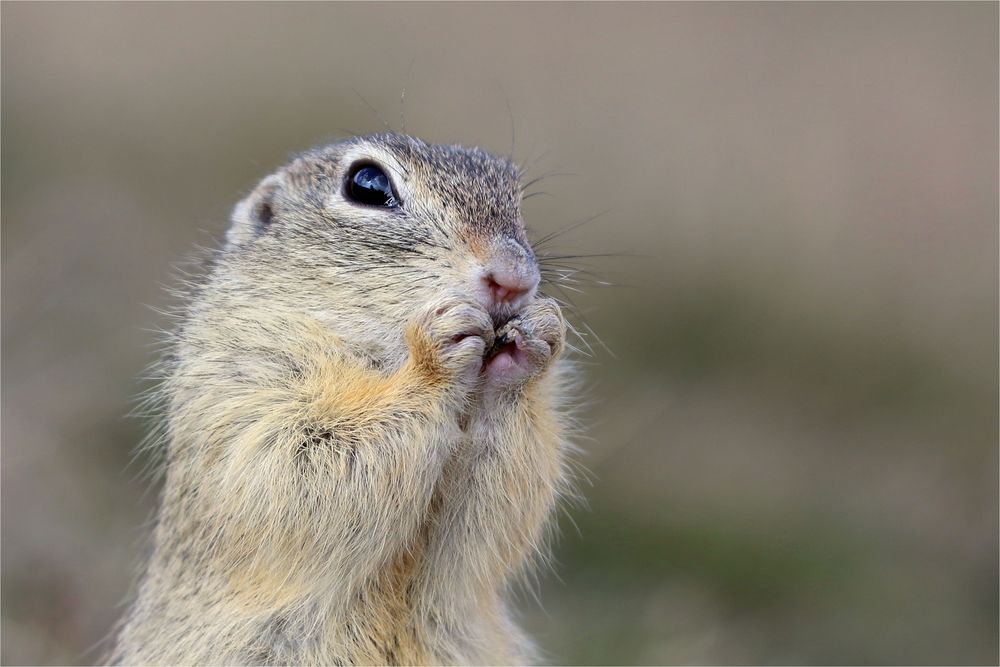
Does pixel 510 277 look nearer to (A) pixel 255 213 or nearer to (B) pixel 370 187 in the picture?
(B) pixel 370 187

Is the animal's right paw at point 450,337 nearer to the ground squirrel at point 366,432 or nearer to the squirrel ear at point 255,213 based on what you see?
the ground squirrel at point 366,432

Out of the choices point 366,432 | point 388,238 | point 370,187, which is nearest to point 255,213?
point 370,187

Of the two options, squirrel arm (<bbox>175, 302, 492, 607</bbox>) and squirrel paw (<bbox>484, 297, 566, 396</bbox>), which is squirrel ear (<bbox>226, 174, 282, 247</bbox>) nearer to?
squirrel arm (<bbox>175, 302, 492, 607</bbox>)

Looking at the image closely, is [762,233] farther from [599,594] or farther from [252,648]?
[252,648]

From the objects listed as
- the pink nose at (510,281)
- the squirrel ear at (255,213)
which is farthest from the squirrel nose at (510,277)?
the squirrel ear at (255,213)

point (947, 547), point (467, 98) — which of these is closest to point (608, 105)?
point (467, 98)

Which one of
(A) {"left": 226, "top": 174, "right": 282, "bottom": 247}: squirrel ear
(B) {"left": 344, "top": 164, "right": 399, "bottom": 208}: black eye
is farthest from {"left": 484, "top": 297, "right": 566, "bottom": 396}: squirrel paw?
(A) {"left": 226, "top": 174, "right": 282, "bottom": 247}: squirrel ear
